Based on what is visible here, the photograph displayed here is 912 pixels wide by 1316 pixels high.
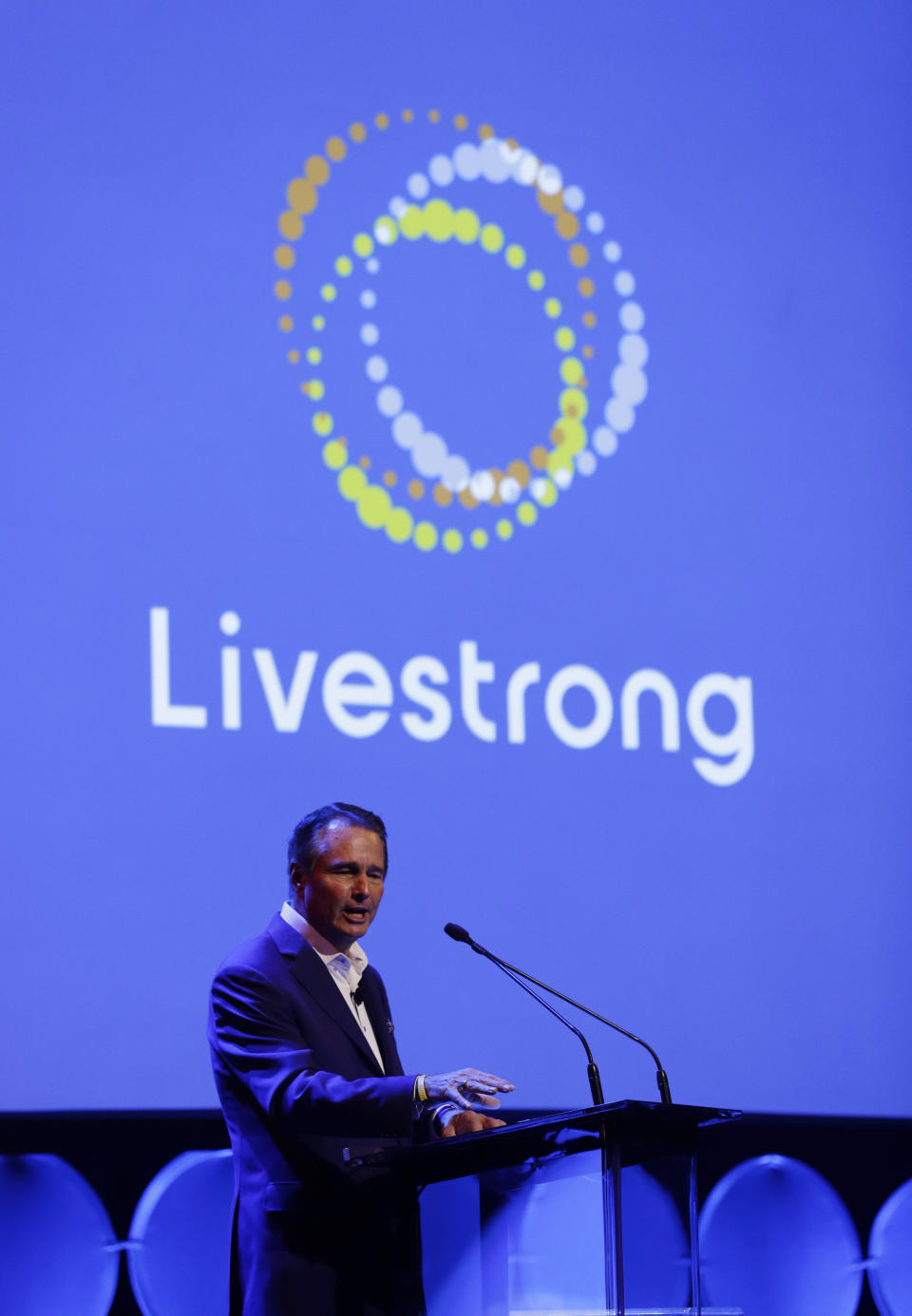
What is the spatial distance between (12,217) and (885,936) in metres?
2.76

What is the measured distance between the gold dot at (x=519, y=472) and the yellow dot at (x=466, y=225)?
0.57m

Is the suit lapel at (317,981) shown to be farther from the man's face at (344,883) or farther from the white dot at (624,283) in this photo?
Answer: the white dot at (624,283)

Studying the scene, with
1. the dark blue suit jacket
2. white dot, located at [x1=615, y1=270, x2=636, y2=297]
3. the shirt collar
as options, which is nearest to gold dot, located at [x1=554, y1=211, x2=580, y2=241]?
white dot, located at [x1=615, y1=270, x2=636, y2=297]

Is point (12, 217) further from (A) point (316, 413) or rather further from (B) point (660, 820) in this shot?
(B) point (660, 820)

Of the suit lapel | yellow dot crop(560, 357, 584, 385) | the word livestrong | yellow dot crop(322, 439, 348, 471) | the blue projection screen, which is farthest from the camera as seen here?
yellow dot crop(560, 357, 584, 385)

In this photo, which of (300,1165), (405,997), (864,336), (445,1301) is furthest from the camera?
(864,336)

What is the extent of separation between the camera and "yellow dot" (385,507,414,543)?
4008 millimetres

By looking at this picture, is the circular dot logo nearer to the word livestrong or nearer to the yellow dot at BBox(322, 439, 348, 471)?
the yellow dot at BBox(322, 439, 348, 471)

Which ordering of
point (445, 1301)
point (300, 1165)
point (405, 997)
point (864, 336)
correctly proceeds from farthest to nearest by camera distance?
1. point (864, 336)
2. point (405, 997)
3. point (300, 1165)
4. point (445, 1301)

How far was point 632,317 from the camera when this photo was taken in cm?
440

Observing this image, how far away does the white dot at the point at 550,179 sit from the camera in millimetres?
4312

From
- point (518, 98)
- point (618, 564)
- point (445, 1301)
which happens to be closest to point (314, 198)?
point (518, 98)

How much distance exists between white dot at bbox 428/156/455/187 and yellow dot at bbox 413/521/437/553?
33.5 inches

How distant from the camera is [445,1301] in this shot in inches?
96.7
